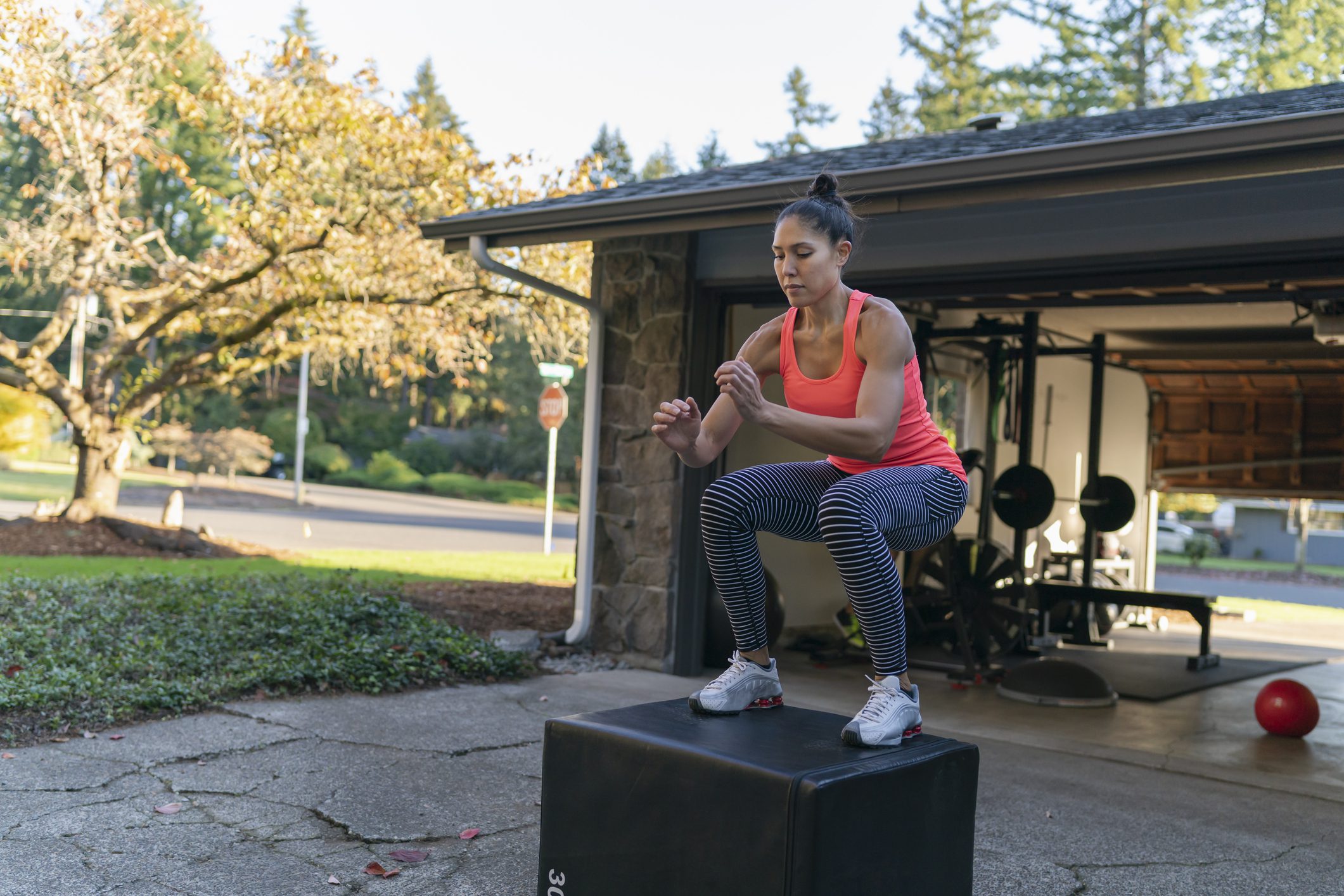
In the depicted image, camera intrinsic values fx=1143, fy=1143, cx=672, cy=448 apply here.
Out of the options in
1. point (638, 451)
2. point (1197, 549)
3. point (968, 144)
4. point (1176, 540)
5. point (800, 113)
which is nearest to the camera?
point (968, 144)

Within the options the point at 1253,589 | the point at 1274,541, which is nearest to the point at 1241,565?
the point at 1274,541

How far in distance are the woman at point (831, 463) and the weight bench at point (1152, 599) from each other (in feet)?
20.6

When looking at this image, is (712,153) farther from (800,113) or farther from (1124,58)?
(1124,58)

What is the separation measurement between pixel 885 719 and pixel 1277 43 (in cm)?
2875

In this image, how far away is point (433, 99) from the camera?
50.8 meters

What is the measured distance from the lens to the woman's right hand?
2.74 metres

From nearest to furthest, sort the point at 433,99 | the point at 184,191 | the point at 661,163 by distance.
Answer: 1. the point at 184,191
2. the point at 433,99
3. the point at 661,163

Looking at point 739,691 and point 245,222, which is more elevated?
point 245,222

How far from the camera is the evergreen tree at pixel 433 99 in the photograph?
48719 millimetres

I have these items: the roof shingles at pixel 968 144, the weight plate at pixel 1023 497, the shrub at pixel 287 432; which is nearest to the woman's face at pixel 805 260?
the roof shingles at pixel 968 144

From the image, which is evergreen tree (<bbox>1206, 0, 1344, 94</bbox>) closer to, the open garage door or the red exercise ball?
the open garage door

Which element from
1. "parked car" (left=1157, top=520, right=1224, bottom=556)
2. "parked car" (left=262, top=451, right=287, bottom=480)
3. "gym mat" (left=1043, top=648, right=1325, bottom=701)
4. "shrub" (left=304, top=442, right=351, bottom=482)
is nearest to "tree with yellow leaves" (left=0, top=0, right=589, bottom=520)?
"gym mat" (left=1043, top=648, right=1325, bottom=701)

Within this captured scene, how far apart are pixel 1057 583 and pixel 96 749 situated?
701 cm

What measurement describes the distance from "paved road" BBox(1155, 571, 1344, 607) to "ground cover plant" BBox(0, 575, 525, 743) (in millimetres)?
13034
